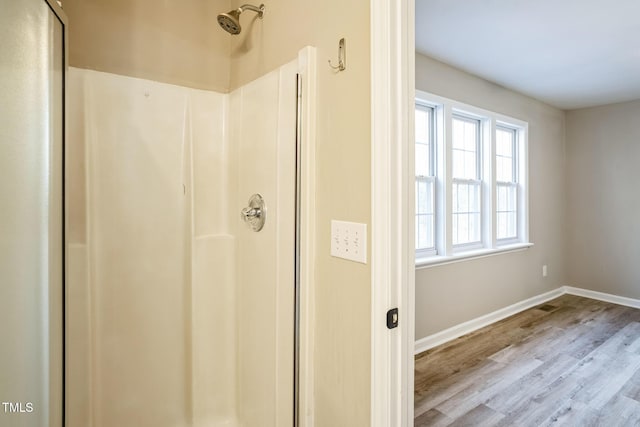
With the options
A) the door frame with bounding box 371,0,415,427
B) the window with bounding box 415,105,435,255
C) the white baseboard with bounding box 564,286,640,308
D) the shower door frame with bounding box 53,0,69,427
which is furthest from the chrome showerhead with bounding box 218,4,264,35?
the white baseboard with bounding box 564,286,640,308

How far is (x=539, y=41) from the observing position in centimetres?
246

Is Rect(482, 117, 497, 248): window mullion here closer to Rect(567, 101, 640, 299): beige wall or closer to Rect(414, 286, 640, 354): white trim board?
Rect(414, 286, 640, 354): white trim board

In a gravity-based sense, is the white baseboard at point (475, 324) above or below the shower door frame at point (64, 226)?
below

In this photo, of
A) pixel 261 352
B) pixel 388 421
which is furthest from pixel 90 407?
pixel 388 421

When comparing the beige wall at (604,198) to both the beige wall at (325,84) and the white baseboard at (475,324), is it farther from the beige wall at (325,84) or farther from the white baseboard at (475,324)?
the beige wall at (325,84)

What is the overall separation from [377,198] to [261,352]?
96 centimetres

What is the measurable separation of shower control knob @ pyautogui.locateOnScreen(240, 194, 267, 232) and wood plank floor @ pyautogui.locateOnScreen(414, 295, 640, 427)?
59.5 inches

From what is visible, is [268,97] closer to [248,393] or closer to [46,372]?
[46,372]

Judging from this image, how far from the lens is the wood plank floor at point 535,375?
1938mm

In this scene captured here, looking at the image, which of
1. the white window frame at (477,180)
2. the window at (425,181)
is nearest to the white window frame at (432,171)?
the window at (425,181)

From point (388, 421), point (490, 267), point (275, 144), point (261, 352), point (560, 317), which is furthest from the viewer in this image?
point (560, 317)

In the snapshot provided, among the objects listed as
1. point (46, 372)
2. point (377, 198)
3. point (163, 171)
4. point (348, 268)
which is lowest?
point (46, 372)

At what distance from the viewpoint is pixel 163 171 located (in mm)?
1562

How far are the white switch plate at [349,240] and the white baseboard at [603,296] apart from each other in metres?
4.76
